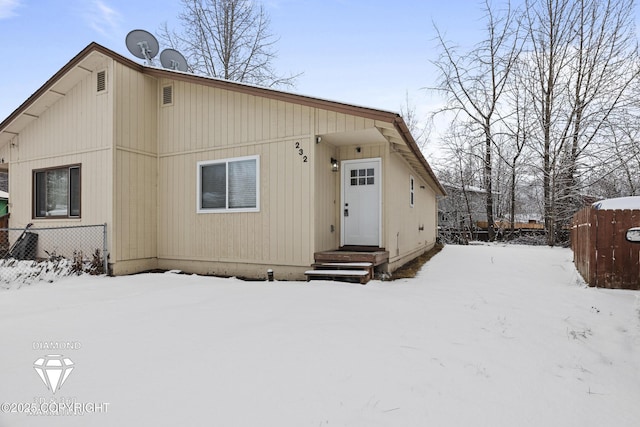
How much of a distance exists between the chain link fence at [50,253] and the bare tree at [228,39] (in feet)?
33.4

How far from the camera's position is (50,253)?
774cm

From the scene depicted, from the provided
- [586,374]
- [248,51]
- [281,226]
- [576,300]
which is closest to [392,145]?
→ [281,226]

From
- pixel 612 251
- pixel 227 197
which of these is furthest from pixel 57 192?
pixel 612 251

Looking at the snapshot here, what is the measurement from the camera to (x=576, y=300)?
4.84m

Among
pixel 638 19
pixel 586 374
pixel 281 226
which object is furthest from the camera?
pixel 638 19

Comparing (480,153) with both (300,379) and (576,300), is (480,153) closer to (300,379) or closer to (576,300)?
(576,300)

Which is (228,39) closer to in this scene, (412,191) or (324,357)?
(412,191)

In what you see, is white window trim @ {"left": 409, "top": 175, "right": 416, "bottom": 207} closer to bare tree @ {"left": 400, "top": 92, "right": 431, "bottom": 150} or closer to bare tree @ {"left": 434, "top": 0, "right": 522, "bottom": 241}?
bare tree @ {"left": 434, "top": 0, "right": 522, "bottom": 241}

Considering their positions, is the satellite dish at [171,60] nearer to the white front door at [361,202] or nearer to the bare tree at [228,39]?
the white front door at [361,202]

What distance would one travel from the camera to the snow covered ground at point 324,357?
205 centimetres

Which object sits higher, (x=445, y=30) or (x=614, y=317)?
(x=445, y=30)

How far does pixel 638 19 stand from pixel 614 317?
47.5ft

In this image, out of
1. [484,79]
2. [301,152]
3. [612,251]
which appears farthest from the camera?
[484,79]

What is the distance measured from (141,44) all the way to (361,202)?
642 cm
